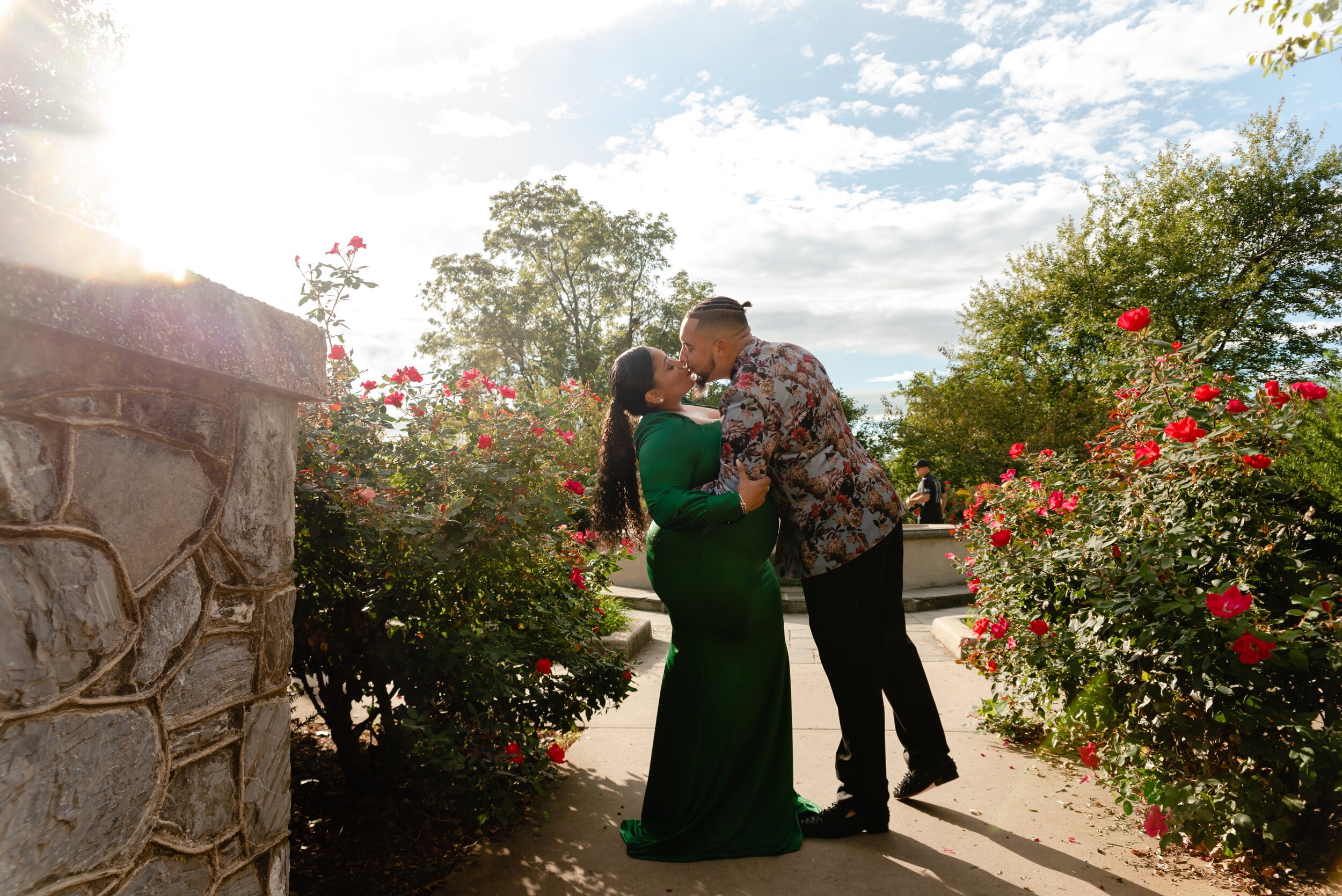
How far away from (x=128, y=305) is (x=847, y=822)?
2.74 metres

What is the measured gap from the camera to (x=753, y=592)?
270 cm

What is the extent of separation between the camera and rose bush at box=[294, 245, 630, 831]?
242cm

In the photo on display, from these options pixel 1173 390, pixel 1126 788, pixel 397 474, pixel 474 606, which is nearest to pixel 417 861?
pixel 474 606

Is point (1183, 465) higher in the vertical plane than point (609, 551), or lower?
higher

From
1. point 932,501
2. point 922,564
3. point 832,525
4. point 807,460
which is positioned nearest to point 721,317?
point 807,460

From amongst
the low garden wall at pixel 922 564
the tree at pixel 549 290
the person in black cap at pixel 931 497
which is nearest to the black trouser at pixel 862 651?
the low garden wall at pixel 922 564

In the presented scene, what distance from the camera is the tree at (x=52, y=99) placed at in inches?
426

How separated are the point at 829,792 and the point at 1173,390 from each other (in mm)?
2170

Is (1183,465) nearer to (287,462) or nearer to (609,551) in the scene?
(609,551)

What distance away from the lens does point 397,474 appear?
108 inches

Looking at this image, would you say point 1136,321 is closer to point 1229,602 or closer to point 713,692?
point 1229,602

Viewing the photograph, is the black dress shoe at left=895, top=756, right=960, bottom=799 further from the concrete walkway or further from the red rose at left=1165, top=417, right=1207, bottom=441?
the red rose at left=1165, top=417, right=1207, bottom=441

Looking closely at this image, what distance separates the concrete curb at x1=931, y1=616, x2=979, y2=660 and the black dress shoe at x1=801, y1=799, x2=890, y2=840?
2808mm

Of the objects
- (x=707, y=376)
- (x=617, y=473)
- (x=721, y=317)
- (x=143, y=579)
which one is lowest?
(x=143, y=579)
